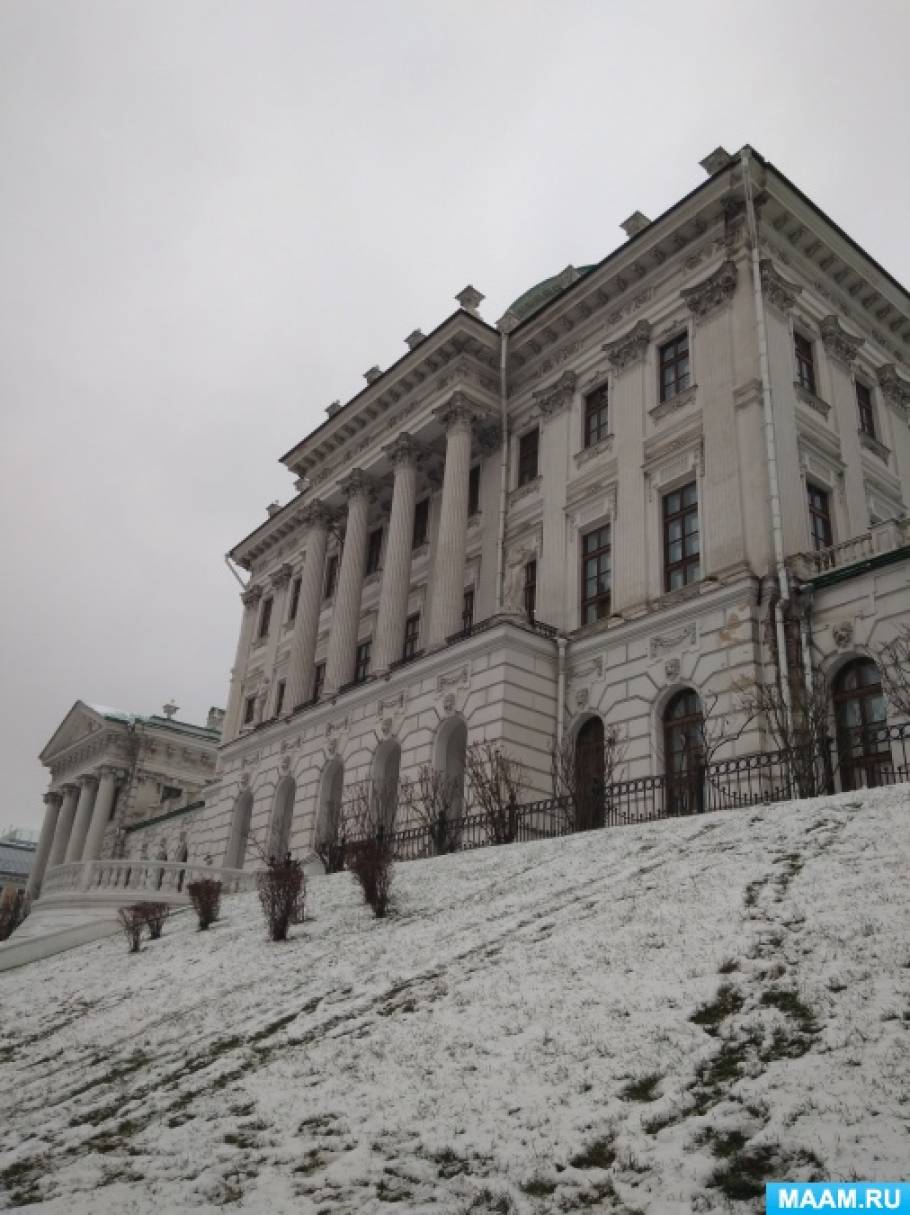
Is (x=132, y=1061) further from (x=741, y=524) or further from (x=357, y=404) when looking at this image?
(x=357, y=404)

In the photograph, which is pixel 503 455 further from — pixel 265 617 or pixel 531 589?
pixel 265 617

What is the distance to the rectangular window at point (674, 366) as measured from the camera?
Result: 26.0 m

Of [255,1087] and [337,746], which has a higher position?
[337,746]

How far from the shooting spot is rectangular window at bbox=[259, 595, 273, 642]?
42719mm

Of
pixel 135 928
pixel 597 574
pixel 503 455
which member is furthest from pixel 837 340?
pixel 135 928

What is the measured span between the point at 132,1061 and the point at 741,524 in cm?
1743

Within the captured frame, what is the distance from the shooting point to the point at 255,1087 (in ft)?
22.6

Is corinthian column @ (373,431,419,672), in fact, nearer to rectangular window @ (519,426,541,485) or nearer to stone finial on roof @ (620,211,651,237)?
rectangular window @ (519,426,541,485)

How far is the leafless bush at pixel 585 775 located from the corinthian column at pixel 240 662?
69.5 feet

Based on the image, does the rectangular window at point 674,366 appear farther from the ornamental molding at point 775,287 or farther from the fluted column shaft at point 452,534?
the fluted column shaft at point 452,534

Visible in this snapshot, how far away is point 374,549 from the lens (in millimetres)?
36406

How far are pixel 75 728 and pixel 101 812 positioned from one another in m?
8.68

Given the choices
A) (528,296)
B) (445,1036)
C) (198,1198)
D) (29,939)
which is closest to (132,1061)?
(445,1036)

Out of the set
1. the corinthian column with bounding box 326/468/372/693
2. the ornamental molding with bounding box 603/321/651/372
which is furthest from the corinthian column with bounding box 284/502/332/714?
the ornamental molding with bounding box 603/321/651/372
